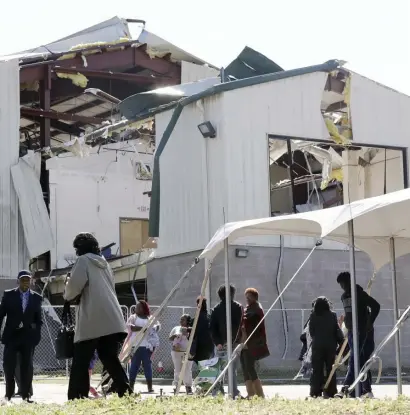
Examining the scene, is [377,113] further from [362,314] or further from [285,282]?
[362,314]

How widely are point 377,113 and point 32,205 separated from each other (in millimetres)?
9961

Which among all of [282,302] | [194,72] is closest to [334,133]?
[282,302]

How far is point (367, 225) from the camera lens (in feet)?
42.0

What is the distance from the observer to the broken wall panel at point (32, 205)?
2702cm

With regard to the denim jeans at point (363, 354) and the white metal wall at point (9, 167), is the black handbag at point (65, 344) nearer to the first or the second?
the denim jeans at point (363, 354)

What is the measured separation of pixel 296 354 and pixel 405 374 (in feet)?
8.10

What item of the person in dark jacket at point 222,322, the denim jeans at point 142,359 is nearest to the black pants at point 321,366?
the person in dark jacket at point 222,322

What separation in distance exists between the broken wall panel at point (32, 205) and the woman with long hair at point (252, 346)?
15306 millimetres

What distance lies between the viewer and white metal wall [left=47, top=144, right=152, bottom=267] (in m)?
28.8

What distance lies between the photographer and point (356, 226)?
42.0 feet

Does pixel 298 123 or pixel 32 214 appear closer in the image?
pixel 298 123

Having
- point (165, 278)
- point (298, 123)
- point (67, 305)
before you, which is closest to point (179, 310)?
point (165, 278)

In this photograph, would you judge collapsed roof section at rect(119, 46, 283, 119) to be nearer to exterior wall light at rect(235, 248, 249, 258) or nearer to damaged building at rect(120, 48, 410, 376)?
damaged building at rect(120, 48, 410, 376)

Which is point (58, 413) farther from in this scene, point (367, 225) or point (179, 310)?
point (179, 310)
